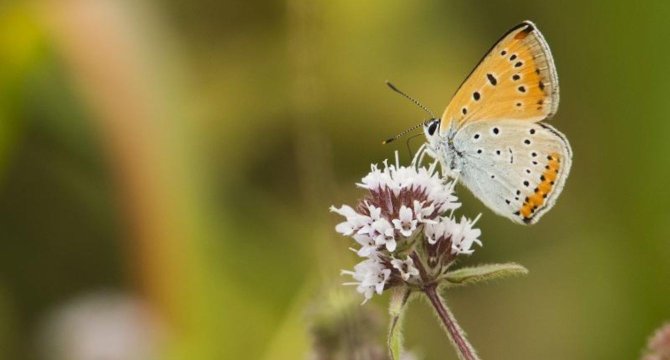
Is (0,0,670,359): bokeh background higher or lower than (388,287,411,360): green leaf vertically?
higher

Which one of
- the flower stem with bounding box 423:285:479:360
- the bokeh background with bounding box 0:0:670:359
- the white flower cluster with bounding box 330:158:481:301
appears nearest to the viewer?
the flower stem with bounding box 423:285:479:360

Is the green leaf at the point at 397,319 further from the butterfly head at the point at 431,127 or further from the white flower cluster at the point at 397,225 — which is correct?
the butterfly head at the point at 431,127

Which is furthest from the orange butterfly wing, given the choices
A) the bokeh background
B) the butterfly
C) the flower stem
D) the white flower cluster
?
the bokeh background

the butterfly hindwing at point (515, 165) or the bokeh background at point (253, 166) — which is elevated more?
the bokeh background at point (253, 166)

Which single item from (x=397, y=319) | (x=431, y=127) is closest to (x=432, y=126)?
(x=431, y=127)

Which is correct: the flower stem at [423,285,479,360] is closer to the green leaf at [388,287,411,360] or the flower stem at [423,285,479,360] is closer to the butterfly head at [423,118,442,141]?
the green leaf at [388,287,411,360]

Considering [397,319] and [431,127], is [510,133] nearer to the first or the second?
[431,127]

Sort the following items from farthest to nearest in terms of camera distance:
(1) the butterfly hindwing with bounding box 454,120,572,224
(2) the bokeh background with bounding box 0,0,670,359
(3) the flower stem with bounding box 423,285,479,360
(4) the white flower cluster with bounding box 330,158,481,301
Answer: (2) the bokeh background with bounding box 0,0,670,359
(1) the butterfly hindwing with bounding box 454,120,572,224
(4) the white flower cluster with bounding box 330,158,481,301
(3) the flower stem with bounding box 423,285,479,360

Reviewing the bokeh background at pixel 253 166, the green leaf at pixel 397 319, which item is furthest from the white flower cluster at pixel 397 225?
the bokeh background at pixel 253 166
